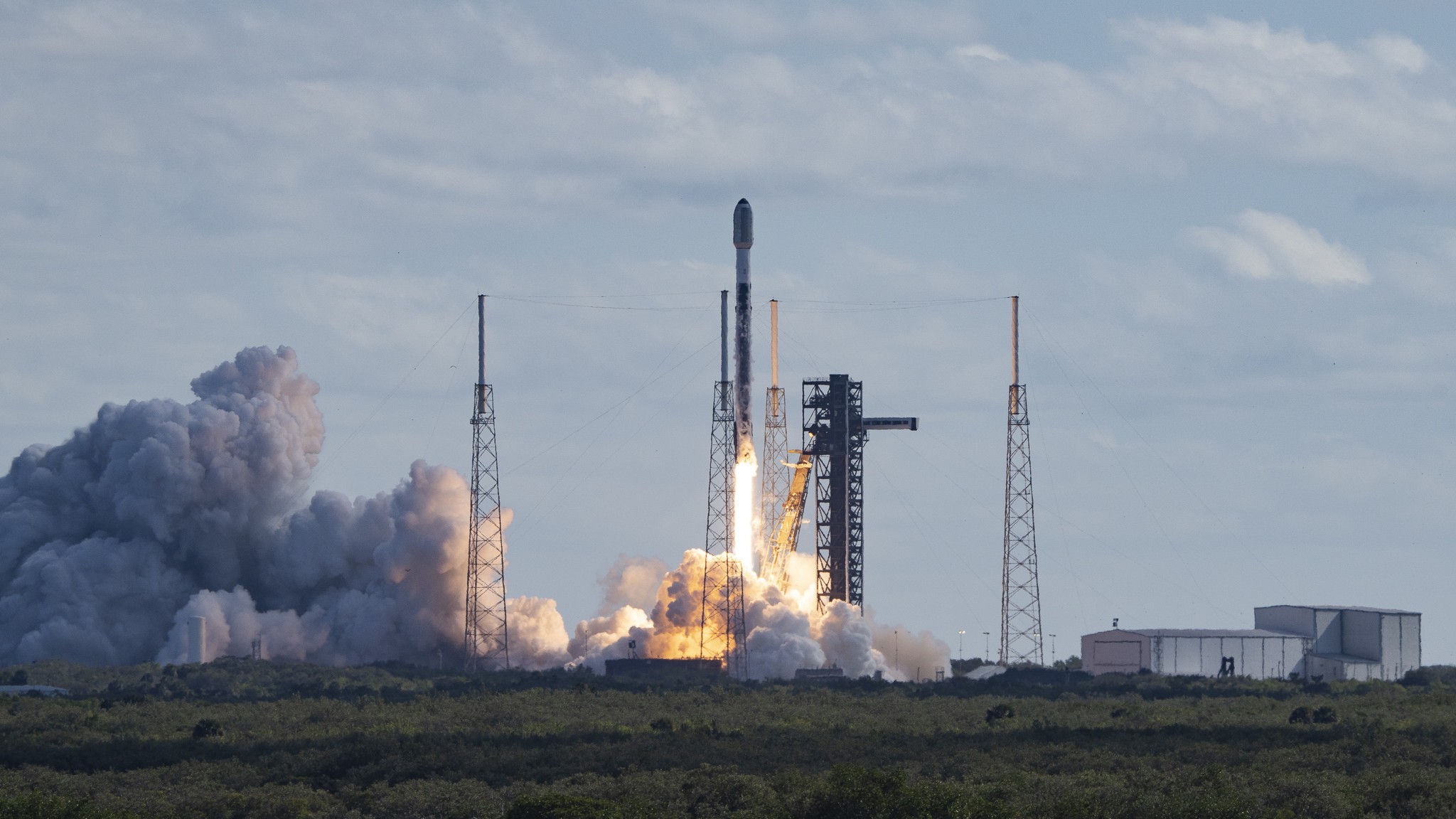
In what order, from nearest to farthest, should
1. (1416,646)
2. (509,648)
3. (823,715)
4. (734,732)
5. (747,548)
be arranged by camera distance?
(734,732) < (823,715) < (747,548) < (509,648) < (1416,646)

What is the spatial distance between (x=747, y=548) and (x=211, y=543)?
33.6 meters

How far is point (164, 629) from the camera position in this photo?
13488 centimetres

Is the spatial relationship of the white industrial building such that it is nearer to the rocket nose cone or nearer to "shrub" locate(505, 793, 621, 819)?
the rocket nose cone

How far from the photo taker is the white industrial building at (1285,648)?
440 feet

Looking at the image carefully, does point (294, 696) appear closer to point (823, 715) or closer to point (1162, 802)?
point (823, 715)

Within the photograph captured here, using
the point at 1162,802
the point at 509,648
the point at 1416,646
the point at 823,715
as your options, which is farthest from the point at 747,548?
the point at 1162,802

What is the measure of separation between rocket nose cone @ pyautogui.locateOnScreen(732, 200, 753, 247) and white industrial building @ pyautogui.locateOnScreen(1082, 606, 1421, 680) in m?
34.6

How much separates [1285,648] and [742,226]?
44.2 m

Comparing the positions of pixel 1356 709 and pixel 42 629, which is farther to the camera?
pixel 42 629

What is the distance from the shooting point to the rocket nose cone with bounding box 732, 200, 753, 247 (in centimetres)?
11956

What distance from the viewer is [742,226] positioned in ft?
392

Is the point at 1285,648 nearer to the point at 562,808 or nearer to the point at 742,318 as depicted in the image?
the point at 742,318

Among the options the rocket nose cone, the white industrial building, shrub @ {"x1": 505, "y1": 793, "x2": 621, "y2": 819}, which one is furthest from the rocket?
shrub @ {"x1": 505, "y1": 793, "x2": 621, "y2": 819}

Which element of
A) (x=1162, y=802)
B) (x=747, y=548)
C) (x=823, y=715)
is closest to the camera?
(x=1162, y=802)
